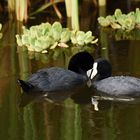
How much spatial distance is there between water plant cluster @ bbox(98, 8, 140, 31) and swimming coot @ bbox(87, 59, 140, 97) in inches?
79.7

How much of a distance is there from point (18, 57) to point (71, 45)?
656 mm

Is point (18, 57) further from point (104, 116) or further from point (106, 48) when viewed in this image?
point (104, 116)

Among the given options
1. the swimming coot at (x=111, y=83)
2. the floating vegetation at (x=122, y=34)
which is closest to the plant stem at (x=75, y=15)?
the floating vegetation at (x=122, y=34)

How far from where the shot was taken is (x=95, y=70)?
471 cm

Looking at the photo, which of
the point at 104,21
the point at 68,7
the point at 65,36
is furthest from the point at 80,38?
the point at 68,7

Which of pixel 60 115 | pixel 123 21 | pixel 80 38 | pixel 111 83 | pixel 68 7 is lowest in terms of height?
pixel 60 115

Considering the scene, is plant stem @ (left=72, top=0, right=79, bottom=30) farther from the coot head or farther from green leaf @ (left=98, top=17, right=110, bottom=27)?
the coot head

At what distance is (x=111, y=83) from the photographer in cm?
436

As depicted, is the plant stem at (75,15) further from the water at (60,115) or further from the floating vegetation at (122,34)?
the water at (60,115)

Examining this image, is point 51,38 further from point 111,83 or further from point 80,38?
point 111,83

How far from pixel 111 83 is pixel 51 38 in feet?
5.17

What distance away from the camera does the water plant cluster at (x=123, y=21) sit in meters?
6.63

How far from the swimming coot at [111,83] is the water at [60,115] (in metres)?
0.10

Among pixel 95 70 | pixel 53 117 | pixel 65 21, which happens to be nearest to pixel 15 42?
pixel 65 21
